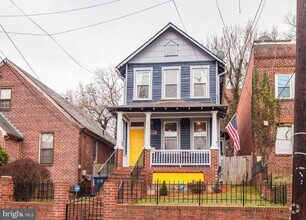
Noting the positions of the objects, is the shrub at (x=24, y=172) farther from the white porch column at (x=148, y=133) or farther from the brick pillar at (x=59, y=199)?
the white porch column at (x=148, y=133)

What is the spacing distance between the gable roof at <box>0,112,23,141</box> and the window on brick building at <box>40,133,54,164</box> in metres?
1.13

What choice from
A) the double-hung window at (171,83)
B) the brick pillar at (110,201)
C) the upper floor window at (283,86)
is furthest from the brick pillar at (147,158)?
the brick pillar at (110,201)

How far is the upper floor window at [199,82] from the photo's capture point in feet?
76.1

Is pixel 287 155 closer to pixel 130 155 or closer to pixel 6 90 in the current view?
pixel 130 155

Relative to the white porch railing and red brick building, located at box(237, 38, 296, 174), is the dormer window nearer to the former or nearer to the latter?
red brick building, located at box(237, 38, 296, 174)

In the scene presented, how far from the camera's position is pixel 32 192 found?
15641mm

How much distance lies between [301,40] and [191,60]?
16464 millimetres

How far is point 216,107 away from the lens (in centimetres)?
2088

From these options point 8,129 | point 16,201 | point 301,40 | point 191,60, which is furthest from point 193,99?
point 301,40

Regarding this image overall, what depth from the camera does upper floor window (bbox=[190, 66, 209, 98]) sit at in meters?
23.2

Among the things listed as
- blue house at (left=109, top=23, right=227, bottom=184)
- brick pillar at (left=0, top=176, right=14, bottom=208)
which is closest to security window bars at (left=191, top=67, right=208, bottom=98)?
blue house at (left=109, top=23, right=227, bottom=184)

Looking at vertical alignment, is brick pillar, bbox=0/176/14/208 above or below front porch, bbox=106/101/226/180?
below

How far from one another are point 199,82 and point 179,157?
439cm

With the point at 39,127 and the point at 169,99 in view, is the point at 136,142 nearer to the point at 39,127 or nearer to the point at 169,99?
the point at 169,99
